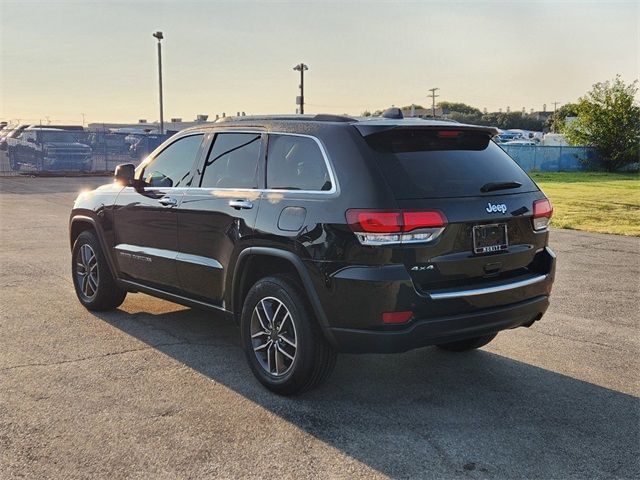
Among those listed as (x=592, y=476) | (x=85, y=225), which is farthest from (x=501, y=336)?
(x=85, y=225)

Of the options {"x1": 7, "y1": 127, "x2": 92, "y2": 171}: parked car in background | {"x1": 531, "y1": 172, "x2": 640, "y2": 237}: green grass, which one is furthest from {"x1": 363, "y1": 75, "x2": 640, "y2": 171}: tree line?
{"x1": 7, "y1": 127, "x2": 92, "y2": 171}: parked car in background

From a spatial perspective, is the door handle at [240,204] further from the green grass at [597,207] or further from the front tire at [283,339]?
the green grass at [597,207]

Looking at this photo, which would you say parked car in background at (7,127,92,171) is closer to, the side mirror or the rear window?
the side mirror

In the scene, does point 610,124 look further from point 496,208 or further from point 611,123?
point 496,208

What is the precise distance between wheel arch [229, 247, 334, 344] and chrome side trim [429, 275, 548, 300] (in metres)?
0.68

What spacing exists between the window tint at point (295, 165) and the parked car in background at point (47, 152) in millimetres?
26742

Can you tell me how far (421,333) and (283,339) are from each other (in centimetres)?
96

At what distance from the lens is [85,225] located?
649 centimetres

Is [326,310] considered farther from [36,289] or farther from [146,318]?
[36,289]

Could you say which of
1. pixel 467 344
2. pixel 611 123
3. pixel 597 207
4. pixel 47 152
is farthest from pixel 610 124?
pixel 467 344

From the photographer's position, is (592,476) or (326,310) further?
(326,310)

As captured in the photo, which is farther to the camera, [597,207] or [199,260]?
[597,207]

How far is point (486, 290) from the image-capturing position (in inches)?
158

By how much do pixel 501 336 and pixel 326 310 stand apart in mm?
2422
